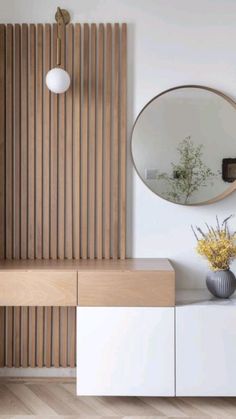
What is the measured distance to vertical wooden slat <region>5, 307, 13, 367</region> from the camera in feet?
10.0

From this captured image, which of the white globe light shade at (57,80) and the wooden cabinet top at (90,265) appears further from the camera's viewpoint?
the white globe light shade at (57,80)

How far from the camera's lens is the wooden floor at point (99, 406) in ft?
8.51

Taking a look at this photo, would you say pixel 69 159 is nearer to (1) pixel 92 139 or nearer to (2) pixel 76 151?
(2) pixel 76 151

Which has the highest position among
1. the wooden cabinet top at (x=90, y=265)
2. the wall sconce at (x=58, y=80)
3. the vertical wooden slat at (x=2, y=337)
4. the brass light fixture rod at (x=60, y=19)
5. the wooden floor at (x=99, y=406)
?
the brass light fixture rod at (x=60, y=19)

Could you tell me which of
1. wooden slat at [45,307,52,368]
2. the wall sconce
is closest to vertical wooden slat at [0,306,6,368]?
wooden slat at [45,307,52,368]

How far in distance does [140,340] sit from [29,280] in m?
0.69

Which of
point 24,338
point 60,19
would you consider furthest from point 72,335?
point 60,19

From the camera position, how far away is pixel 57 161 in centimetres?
304

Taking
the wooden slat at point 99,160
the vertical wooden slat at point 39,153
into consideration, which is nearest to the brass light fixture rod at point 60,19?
the vertical wooden slat at point 39,153

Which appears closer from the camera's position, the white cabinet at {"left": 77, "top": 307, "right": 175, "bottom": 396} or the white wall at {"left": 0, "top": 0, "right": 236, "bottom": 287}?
the white cabinet at {"left": 77, "top": 307, "right": 175, "bottom": 396}

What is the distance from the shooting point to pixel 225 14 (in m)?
2.99

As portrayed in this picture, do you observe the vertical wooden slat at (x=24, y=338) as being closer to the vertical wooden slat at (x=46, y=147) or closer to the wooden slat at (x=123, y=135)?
the vertical wooden slat at (x=46, y=147)

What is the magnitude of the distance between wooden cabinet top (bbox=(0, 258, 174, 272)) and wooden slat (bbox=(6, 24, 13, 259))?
0.19 m

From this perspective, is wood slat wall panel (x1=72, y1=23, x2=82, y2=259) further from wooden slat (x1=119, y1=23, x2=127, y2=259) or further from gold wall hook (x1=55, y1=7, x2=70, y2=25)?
wooden slat (x1=119, y1=23, x2=127, y2=259)
